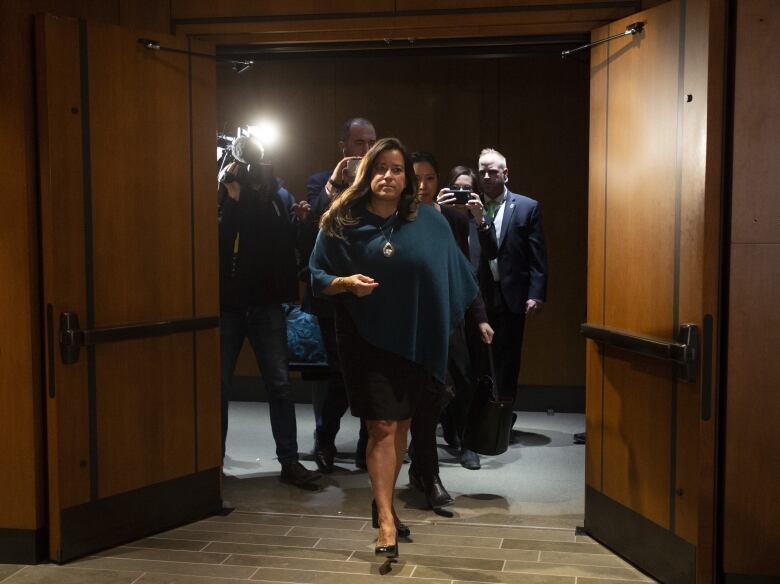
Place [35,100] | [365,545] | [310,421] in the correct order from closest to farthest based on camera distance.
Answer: [35,100], [365,545], [310,421]

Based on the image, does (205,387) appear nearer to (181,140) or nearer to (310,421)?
(181,140)

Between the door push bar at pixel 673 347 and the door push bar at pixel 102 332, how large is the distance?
5.89 ft

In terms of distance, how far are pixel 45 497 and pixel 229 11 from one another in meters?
2.15

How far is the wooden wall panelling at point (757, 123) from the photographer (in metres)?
3.09

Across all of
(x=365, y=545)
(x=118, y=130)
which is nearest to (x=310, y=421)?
(x=365, y=545)

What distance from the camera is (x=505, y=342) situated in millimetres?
5355

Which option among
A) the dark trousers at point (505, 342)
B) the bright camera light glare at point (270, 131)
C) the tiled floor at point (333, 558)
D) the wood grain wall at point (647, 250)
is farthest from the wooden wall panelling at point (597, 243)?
the bright camera light glare at point (270, 131)

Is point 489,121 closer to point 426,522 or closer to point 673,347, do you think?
point 426,522

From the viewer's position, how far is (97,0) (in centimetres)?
389

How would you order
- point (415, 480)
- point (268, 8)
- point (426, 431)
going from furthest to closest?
point (415, 480), point (426, 431), point (268, 8)

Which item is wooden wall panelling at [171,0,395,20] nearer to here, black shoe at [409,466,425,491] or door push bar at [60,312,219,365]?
door push bar at [60,312,219,365]

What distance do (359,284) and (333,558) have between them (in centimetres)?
110

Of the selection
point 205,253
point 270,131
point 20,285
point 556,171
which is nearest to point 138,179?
point 205,253

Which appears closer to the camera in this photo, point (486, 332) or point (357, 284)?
point (357, 284)
